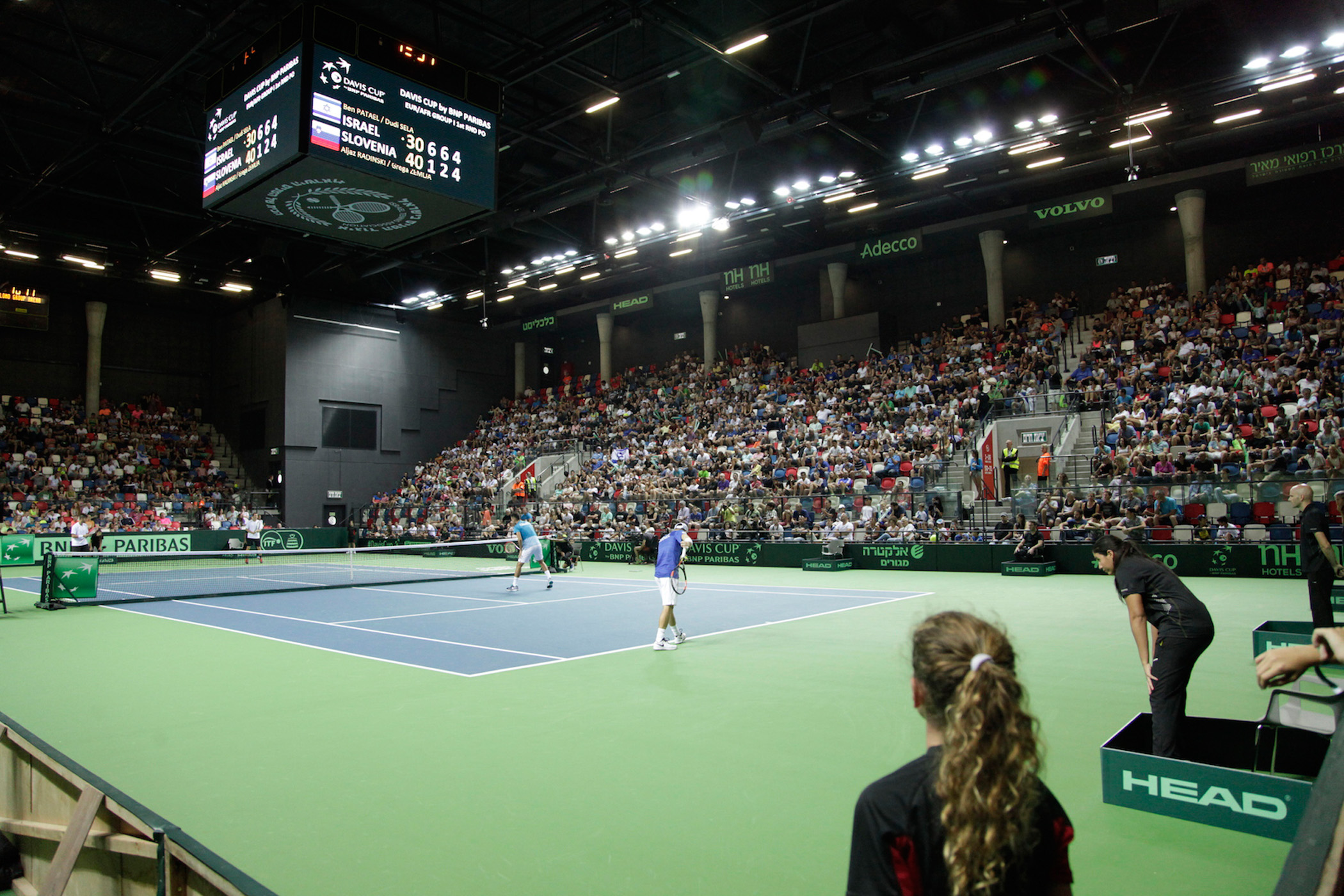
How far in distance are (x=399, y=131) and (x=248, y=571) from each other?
18.7 metres

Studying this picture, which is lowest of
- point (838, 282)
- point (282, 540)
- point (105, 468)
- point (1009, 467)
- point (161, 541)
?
point (282, 540)

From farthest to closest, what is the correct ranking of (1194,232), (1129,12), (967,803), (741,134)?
(1194,232)
(741,134)
(1129,12)
(967,803)

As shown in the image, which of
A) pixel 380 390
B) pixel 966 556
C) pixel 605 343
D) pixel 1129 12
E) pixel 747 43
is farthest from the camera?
pixel 605 343

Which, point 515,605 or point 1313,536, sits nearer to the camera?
point 1313,536

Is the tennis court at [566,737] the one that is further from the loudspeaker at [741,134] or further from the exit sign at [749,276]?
the exit sign at [749,276]

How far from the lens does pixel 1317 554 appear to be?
30.6 ft

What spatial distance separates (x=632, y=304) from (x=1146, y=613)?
3372 centimetres

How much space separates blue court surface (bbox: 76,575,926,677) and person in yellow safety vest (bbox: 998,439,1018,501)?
356 inches

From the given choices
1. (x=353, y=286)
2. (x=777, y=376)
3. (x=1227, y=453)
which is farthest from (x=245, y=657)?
(x=353, y=286)

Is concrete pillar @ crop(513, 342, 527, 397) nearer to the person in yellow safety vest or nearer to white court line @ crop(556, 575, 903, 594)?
white court line @ crop(556, 575, 903, 594)

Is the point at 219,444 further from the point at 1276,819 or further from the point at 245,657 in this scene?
the point at 1276,819

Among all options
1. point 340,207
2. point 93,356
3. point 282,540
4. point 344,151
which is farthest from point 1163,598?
point 93,356

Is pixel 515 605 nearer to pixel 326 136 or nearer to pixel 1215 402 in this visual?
pixel 326 136

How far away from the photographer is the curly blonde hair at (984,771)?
6.16 ft
